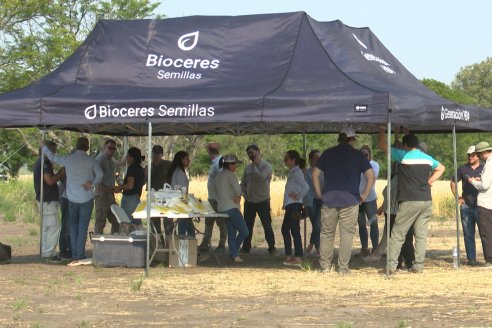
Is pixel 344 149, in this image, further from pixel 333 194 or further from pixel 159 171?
pixel 159 171

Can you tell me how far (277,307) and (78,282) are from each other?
3308 millimetres

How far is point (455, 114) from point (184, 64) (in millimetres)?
3816

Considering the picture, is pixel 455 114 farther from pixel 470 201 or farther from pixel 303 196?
pixel 303 196

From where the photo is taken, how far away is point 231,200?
→ 16.0 m

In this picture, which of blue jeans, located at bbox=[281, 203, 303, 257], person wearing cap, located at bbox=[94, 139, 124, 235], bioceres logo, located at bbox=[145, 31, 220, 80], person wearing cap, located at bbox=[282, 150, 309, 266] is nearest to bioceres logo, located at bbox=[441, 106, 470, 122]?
person wearing cap, located at bbox=[282, 150, 309, 266]

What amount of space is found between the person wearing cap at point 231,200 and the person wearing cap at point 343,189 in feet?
7.12

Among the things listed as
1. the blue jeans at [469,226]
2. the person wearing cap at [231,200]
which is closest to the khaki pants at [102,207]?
the person wearing cap at [231,200]

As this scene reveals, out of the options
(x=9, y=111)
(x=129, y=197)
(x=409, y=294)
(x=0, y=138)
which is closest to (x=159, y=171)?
(x=129, y=197)

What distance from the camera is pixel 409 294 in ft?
39.5

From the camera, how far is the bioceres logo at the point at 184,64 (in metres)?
15.0

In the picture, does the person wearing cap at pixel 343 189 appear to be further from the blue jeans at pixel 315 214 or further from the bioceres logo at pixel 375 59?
the blue jeans at pixel 315 214

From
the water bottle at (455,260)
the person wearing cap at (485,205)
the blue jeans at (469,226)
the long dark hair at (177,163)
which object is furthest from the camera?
the long dark hair at (177,163)

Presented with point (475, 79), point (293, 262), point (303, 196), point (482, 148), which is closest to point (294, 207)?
point (303, 196)

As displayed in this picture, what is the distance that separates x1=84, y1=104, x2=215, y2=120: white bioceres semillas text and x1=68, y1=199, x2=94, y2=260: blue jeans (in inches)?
80.8
